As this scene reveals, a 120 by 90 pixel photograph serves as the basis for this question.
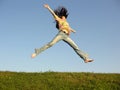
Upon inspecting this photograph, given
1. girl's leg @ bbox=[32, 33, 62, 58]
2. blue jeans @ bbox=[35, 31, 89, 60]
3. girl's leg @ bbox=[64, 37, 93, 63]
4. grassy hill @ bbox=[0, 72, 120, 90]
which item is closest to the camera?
grassy hill @ bbox=[0, 72, 120, 90]

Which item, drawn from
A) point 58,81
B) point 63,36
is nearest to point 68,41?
point 63,36

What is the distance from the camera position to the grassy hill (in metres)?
15.1

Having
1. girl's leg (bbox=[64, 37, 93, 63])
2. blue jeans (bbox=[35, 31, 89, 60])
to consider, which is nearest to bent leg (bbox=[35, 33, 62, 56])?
blue jeans (bbox=[35, 31, 89, 60])

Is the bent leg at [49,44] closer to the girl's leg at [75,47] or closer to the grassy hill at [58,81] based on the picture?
the girl's leg at [75,47]

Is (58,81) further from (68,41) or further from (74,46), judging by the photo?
(68,41)

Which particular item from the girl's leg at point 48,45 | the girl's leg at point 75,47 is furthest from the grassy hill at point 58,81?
the girl's leg at point 48,45

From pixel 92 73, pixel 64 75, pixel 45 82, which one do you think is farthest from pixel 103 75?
pixel 45 82

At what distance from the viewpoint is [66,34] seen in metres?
17.0

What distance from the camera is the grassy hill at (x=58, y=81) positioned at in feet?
49.7

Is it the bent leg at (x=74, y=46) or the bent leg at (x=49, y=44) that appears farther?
the bent leg at (x=74, y=46)

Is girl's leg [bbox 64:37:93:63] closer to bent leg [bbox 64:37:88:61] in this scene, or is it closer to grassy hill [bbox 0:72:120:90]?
bent leg [bbox 64:37:88:61]

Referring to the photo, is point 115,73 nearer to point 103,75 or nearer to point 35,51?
point 103,75

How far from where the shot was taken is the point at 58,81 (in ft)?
51.7

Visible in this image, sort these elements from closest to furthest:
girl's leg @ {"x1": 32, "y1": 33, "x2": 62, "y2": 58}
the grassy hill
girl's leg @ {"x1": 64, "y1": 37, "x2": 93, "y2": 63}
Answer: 1. the grassy hill
2. girl's leg @ {"x1": 32, "y1": 33, "x2": 62, "y2": 58}
3. girl's leg @ {"x1": 64, "y1": 37, "x2": 93, "y2": 63}
